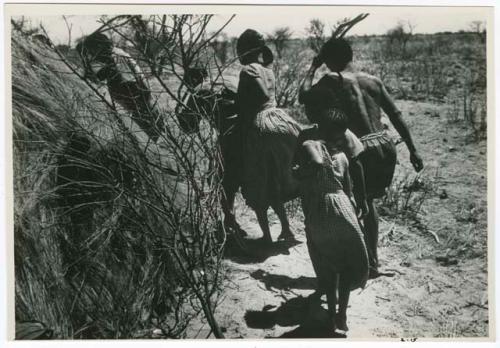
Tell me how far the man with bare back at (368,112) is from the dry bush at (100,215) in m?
1.15

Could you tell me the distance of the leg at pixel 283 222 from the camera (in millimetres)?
5879

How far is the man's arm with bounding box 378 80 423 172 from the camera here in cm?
582

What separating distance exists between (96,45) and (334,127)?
7.40 ft

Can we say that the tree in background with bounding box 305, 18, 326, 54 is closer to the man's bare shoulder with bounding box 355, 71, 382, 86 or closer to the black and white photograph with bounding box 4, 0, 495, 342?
the black and white photograph with bounding box 4, 0, 495, 342

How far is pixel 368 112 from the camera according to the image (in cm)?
575

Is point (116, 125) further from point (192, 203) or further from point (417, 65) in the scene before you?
point (417, 65)

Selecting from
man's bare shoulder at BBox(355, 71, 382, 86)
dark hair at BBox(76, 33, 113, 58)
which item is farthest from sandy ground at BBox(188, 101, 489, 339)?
dark hair at BBox(76, 33, 113, 58)

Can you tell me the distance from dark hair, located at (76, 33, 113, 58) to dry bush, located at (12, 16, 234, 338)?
23 cm

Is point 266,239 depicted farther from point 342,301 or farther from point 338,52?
point 338,52

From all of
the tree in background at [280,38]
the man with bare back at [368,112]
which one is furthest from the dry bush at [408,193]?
the tree in background at [280,38]

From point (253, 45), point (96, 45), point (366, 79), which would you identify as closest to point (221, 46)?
point (253, 45)

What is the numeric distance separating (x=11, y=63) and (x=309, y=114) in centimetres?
267

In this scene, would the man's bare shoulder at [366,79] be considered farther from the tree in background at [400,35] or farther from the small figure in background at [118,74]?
the small figure in background at [118,74]

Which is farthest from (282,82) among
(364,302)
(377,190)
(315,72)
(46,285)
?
(46,285)
